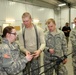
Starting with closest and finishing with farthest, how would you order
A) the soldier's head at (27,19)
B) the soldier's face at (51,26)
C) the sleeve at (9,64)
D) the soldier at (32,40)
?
the sleeve at (9,64) < the soldier's head at (27,19) < the soldier at (32,40) < the soldier's face at (51,26)

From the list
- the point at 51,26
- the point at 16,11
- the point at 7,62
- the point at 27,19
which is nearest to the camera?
the point at 7,62

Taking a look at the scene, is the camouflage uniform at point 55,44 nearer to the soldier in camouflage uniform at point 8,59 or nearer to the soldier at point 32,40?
the soldier at point 32,40

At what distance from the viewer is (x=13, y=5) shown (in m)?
10.3

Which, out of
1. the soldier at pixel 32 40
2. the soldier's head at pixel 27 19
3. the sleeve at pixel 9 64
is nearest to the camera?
the sleeve at pixel 9 64

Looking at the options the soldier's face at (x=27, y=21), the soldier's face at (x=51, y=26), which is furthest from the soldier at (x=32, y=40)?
the soldier's face at (x=51, y=26)

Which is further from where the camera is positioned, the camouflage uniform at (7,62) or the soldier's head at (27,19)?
the soldier's head at (27,19)

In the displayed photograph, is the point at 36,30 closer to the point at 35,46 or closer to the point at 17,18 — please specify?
the point at 35,46

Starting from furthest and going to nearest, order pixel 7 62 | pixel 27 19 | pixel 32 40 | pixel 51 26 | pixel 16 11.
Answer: pixel 16 11 → pixel 51 26 → pixel 32 40 → pixel 27 19 → pixel 7 62

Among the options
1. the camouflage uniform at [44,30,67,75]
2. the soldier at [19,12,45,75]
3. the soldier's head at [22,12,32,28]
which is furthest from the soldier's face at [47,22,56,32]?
the soldier's head at [22,12,32,28]

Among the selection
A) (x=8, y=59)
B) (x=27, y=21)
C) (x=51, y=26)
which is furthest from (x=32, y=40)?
(x=8, y=59)

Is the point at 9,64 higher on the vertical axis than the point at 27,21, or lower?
lower

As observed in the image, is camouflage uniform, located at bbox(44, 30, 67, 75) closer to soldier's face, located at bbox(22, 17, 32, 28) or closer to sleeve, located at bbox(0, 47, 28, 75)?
soldier's face, located at bbox(22, 17, 32, 28)

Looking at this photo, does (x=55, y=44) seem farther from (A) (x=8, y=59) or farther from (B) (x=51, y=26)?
(A) (x=8, y=59)

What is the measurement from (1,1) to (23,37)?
661 centimetres
